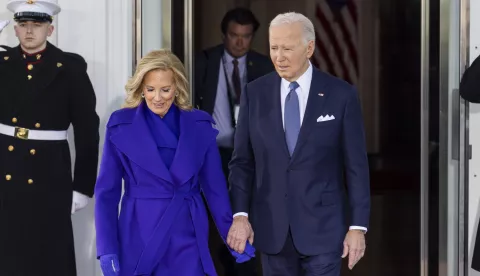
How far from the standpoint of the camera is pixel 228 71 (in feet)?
15.3

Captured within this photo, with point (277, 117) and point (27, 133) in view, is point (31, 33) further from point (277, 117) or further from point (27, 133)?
point (277, 117)

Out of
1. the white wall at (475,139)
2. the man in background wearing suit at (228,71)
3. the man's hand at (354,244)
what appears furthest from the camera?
the man in background wearing suit at (228,71)

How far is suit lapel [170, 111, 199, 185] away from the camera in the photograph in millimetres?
3287

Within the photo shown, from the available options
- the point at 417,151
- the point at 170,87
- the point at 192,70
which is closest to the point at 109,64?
the point at 192,70

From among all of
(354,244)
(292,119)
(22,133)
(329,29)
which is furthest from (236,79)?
(354,244)

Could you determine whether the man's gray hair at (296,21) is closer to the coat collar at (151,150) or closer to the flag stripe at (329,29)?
the coat collar at (151,150)

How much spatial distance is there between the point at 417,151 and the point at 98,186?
1970mm

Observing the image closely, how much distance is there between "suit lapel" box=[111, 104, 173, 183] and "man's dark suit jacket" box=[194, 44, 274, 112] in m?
1.33

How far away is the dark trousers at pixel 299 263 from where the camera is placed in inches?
129

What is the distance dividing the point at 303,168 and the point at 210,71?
148cm

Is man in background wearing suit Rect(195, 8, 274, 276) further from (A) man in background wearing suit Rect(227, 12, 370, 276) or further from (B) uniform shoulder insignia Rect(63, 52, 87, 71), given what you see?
(A) man in background wearing suit Rect(227, 12, 370, 276)

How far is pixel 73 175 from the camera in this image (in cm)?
414

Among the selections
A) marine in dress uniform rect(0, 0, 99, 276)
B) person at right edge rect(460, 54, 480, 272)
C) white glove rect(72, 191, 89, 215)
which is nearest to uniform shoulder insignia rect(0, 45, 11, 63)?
marine in dress uniform rect(0, 0, 99, 276)

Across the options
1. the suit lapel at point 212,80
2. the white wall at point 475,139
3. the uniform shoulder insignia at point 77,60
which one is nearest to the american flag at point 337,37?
the suit lapel at point 212,80
